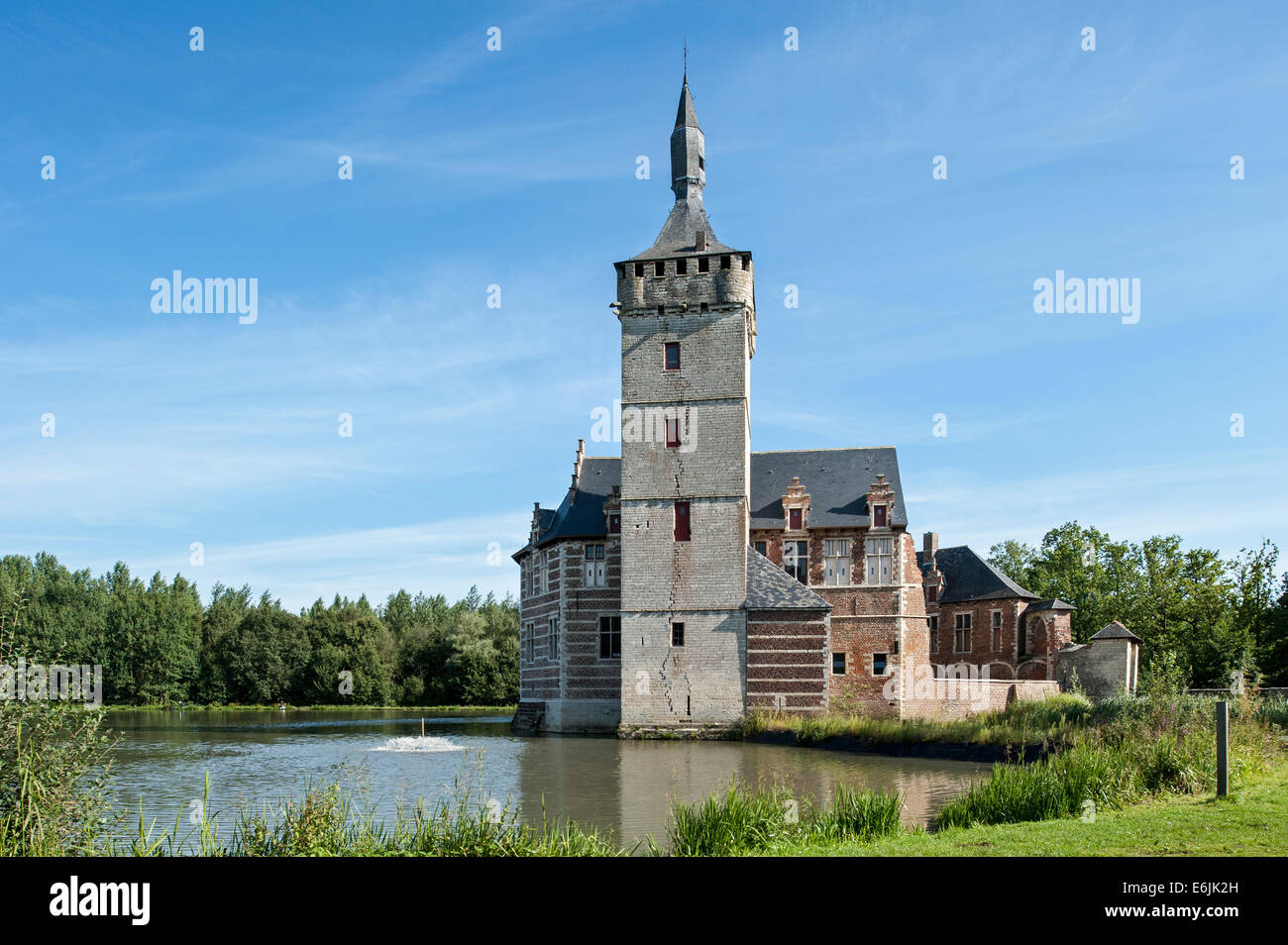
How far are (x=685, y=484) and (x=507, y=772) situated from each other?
13.0 m

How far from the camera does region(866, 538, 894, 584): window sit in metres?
35.1

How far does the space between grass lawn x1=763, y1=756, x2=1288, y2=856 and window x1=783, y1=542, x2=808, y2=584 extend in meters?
23.4

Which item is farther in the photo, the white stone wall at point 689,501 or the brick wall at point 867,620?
the brick wall at point 867,620

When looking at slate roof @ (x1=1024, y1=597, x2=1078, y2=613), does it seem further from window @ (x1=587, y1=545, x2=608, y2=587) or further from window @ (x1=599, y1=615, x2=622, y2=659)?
window @ (x1=587, y1=545, x2=608, y2=587)

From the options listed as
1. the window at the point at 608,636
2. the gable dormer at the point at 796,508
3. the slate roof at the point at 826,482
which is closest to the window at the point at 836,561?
the slate roof at the point at 826,482

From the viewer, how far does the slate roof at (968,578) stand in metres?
42.3

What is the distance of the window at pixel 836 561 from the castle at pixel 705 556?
0.07m

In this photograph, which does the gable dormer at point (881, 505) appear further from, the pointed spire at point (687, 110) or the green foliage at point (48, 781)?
the green foliage at point (48, 781)

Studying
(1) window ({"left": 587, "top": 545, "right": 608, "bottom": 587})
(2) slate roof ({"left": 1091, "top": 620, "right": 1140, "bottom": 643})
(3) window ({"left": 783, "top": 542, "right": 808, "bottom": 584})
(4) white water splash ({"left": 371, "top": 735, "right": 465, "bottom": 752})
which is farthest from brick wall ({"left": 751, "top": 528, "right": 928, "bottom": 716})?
(4) white water splash ({"left": 371, "top": 735, "right": 465, "bottom": 752})

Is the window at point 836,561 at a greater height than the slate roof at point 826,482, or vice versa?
the slate roof at point 826,482

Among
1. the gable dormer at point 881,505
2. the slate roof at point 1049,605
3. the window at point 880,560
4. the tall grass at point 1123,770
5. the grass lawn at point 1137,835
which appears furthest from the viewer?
the slate roof at point 1049,605

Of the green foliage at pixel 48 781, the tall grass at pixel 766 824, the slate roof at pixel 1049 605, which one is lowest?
the tall grass at pixel 766 824
